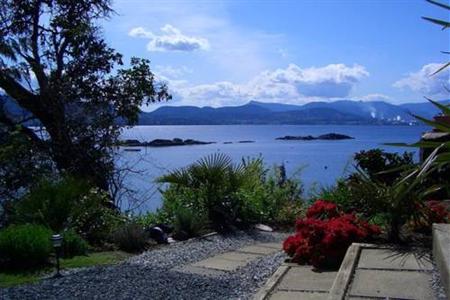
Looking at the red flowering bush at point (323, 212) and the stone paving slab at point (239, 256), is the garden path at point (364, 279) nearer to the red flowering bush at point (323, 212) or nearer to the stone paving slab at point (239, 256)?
the stone paving slab at point (239, 256)

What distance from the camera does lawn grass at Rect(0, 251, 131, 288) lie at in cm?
607

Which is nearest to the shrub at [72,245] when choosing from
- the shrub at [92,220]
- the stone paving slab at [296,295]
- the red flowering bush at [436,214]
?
the shrub at [92,220]

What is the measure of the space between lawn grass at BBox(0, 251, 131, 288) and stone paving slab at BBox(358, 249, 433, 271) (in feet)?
9.90

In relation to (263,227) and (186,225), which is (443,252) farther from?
(263,227)

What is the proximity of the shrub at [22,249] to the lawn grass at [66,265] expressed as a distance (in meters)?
0.17

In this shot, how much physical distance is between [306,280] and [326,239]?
70 cm

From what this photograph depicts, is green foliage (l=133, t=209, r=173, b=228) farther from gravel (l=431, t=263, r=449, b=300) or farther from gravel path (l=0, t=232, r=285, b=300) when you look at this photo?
gravel (l=431, t=263, r=449, b=300)

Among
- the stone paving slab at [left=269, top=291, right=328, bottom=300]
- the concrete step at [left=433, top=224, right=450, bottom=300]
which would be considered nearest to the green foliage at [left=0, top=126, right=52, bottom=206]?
the stone paving slab at [left=269, top=291, right=328, bottom=300]

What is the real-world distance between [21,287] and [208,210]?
4.52 m

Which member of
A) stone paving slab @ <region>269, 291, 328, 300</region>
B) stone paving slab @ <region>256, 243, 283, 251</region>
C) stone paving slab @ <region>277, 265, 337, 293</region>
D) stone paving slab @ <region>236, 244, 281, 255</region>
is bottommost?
stone paving slab @ <region>256, 243, 283, 251</region>

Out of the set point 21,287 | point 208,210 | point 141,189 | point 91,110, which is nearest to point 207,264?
point 21,287

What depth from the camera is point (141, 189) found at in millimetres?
12172

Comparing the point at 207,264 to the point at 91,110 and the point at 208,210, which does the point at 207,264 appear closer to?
the point at 208,210

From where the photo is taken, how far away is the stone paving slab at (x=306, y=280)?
5.31 metres
